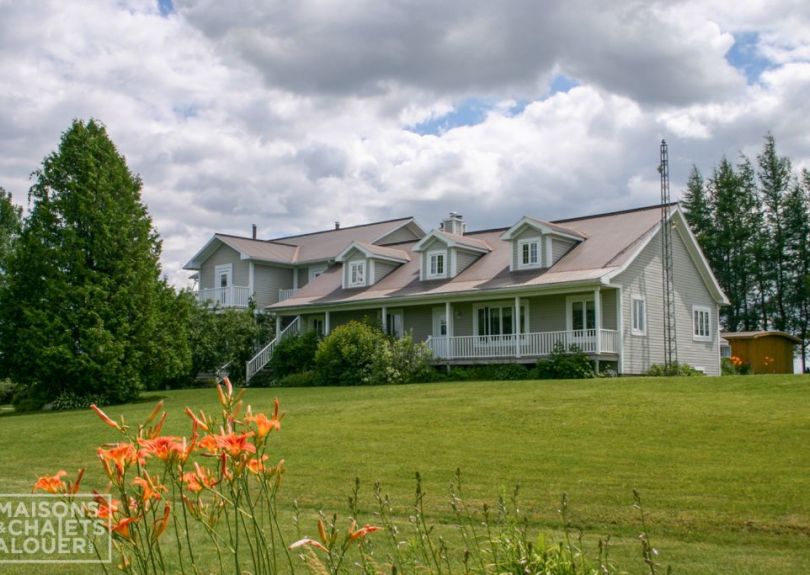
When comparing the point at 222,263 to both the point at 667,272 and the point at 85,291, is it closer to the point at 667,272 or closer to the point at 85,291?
the point at 85,291

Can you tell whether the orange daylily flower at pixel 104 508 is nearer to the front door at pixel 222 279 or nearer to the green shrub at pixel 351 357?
the green shrub at pixel 351 357

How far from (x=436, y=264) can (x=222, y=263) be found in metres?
13.5

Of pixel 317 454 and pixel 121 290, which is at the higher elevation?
pixel 121 290

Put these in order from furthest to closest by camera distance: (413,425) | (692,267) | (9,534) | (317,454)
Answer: (692,267) < (413,425) < (317,454) < (9,534)

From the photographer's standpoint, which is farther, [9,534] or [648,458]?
[648,458]

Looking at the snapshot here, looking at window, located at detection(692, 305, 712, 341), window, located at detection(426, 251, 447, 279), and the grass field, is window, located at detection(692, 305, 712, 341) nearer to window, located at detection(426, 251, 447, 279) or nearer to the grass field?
window, located at detection(426, 251, 447, 279)

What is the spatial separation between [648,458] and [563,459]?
3.99ft

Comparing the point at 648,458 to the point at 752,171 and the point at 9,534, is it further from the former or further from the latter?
the point at 752,171

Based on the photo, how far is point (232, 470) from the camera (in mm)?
3141

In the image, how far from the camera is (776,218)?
49500 millimetres

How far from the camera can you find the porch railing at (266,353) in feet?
113

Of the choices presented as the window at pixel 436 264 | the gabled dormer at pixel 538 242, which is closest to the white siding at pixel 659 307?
the gabled dormer at pixel 538 242

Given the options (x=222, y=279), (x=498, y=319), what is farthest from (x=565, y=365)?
(x=222, y=279)

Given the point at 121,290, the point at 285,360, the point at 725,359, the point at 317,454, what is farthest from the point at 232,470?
the point at 725,359
